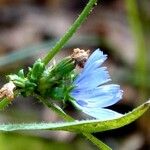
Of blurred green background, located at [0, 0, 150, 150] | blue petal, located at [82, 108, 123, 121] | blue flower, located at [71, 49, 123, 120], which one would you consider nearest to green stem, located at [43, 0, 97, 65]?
blue flower, located at [71, 49, 123, 120]

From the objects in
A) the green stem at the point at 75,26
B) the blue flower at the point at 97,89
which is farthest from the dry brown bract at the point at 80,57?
the green stem at the point at 75,26

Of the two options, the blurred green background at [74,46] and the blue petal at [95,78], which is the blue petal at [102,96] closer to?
the blue petal at [95,78]

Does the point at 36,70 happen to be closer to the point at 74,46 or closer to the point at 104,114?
the point at 104,114

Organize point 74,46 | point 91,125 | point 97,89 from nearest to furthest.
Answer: point 91,125 → point 97,89 → point 74,46

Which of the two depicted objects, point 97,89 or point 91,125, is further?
point 97,89

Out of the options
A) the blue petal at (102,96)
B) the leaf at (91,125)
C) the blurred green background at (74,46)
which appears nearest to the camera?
the leaf at (91,125)

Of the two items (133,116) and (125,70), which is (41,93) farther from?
(125,70)

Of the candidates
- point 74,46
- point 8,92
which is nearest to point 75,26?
point 8,92
